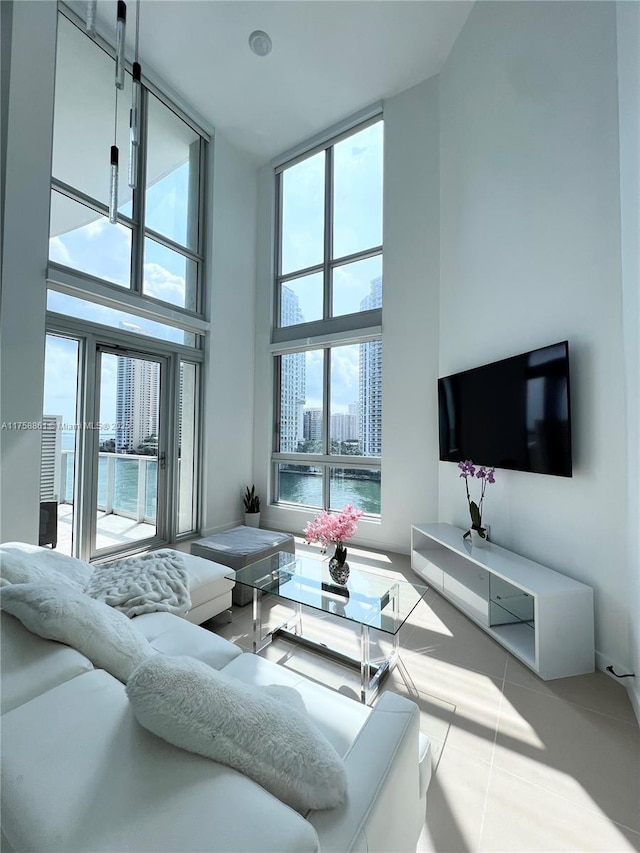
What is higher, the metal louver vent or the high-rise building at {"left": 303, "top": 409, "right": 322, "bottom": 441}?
the high-rise building at {"left": 303, "top": 409, "right": 322, "bottom": 441}

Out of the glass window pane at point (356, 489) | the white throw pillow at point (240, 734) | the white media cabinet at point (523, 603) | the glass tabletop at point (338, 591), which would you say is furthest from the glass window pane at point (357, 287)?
the white throw pillow at point (240, 734)

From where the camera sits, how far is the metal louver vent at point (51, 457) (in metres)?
2.99

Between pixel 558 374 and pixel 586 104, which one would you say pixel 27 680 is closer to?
pixel 558 374

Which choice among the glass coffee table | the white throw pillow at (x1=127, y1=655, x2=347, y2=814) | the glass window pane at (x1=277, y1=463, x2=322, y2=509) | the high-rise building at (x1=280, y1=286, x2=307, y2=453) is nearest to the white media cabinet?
the glass coffee table

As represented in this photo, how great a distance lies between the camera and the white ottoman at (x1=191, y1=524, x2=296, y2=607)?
2590 millimetres

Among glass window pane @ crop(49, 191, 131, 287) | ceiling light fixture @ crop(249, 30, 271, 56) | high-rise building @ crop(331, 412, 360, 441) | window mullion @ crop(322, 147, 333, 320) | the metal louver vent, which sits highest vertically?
ceiling light fixture @ crop(249, 30, 271, 56)

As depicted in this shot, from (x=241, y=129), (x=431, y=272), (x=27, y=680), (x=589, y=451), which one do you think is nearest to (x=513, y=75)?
(x=431, y=272)

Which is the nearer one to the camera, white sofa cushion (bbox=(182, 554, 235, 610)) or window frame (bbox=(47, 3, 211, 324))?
white sofa cushion (bbox=(182, 554, 235, 610))

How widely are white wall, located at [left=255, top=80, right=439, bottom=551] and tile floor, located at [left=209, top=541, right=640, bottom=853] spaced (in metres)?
1.66

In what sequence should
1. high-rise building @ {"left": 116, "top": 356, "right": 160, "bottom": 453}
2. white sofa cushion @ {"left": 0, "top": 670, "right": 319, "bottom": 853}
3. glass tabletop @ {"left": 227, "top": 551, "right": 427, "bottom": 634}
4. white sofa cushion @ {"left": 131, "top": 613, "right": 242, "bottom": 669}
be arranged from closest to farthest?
1. white sofa cushion @ {"left": 0, "top": 670, "right": 319, "bottom": 853}
2. white sofa cushion @ {"left": 131, "top": 613, "right": 242, "bottom": 669}
3. glass tabletop @ {"left": 227, "top": 551, "right": 427, "bottom": 634}
4. high-rise building @ {"left": 116, "top": 356, "right": 160, "bottom": 453}

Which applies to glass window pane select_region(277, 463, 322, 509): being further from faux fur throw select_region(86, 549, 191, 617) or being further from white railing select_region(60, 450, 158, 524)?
faux fur throw select_region(86, 549, 191, 617)

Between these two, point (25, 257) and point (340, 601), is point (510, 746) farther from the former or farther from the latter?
point (25, 257)

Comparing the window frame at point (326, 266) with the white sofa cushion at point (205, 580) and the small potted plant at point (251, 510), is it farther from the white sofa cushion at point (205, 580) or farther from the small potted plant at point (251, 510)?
the white sofa cushion at point (205, 580)

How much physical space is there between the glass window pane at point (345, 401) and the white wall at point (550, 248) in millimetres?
1229
